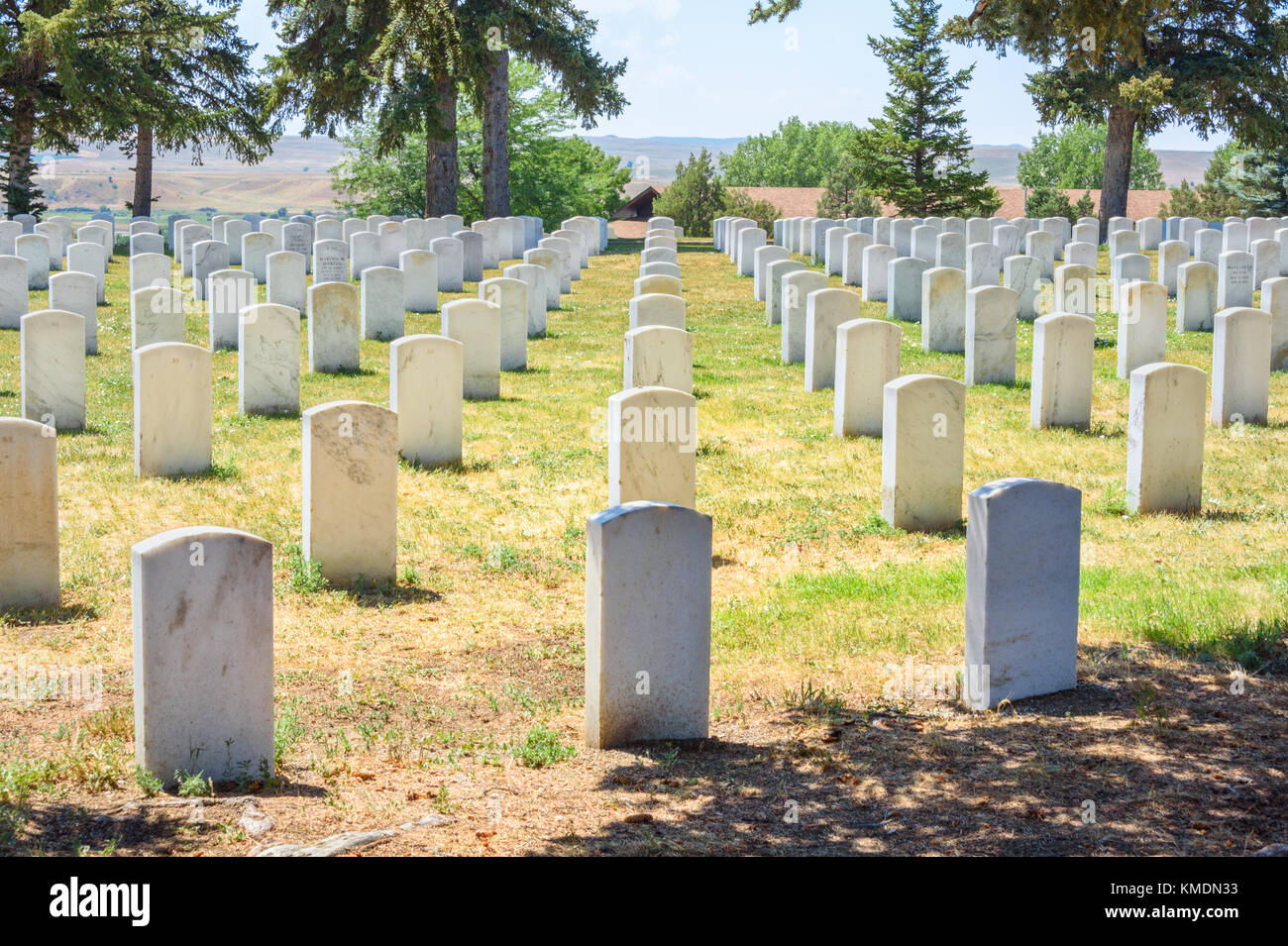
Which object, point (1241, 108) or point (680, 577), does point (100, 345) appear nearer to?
point (680, 577)

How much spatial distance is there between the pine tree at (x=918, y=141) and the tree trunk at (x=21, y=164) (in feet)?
89.7

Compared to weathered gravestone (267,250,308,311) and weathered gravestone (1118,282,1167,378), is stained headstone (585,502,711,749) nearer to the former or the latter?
weathered gravestone (1118,282,1167,378)

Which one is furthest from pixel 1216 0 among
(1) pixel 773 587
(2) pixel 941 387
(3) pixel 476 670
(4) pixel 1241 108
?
(3) pixel 476 670

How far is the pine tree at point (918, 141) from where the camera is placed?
47281 mm

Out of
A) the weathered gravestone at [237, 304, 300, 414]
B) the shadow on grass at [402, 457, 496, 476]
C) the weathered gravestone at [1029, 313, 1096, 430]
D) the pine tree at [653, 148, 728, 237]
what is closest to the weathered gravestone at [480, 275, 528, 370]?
the weathered gravestone at [237, 304, 300, 414]

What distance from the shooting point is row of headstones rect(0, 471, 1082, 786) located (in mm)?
5336

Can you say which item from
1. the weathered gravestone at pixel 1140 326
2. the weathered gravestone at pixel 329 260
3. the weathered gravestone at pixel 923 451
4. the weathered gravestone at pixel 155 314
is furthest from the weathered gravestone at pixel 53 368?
the weathered gravestone at pixel 1140 326

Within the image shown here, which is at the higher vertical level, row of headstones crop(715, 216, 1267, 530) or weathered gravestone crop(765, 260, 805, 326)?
weathered gravestone crop(765, 260, 805, 326)

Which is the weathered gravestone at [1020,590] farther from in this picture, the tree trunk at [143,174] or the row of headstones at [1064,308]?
the tree trunk at [143,174]

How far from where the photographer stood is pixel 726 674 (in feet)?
23.7

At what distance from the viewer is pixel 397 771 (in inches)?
225

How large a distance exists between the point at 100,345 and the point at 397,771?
15060mm

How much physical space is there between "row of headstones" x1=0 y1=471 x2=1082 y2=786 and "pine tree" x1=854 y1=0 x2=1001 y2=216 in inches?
1692

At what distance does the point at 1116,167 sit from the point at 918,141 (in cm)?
930
